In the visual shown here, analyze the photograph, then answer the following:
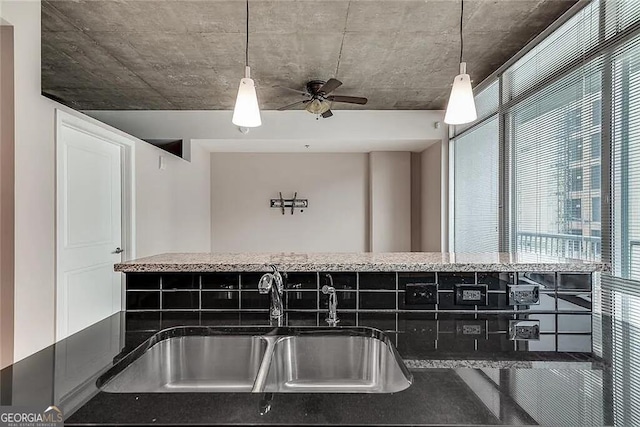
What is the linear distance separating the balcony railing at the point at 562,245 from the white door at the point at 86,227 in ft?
11.1

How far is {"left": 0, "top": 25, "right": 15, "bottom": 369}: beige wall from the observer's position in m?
2.11

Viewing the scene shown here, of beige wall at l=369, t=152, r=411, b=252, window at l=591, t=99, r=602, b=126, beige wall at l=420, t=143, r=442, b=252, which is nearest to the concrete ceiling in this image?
window at l=591, t=99, r=602, b=126

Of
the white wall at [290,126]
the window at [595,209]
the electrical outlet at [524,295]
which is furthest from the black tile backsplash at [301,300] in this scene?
the white wall at [290,126]

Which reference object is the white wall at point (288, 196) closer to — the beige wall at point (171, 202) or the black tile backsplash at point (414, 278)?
the beige wall at point (171, 202)

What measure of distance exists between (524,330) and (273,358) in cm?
80

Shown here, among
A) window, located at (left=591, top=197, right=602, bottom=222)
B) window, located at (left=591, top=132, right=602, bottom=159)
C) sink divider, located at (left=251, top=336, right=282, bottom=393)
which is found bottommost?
sink divider, located at (left=251, top=336, right=282, bottom=393)

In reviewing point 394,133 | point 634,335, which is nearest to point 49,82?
point 394,133

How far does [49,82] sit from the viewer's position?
12.6 feet

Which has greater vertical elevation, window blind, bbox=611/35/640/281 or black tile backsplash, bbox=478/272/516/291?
window blind, bbox=611/35/640/281

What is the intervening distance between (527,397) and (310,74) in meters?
3.39

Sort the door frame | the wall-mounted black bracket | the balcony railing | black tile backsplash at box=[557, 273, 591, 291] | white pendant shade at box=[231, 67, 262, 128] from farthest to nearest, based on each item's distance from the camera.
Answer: the wall-mounted black bracket
the door frame
the balcony railing
white pendant shade at box=[231, 67, 262, 128]
black tile backsplash at box=[557, 273, 591, 291]

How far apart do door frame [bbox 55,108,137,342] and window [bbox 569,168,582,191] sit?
3.36 m

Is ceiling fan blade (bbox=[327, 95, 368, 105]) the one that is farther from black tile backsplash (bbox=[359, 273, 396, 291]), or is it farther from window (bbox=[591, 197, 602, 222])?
black tile backsplash (bbox=[359, 273, 396, 291])
